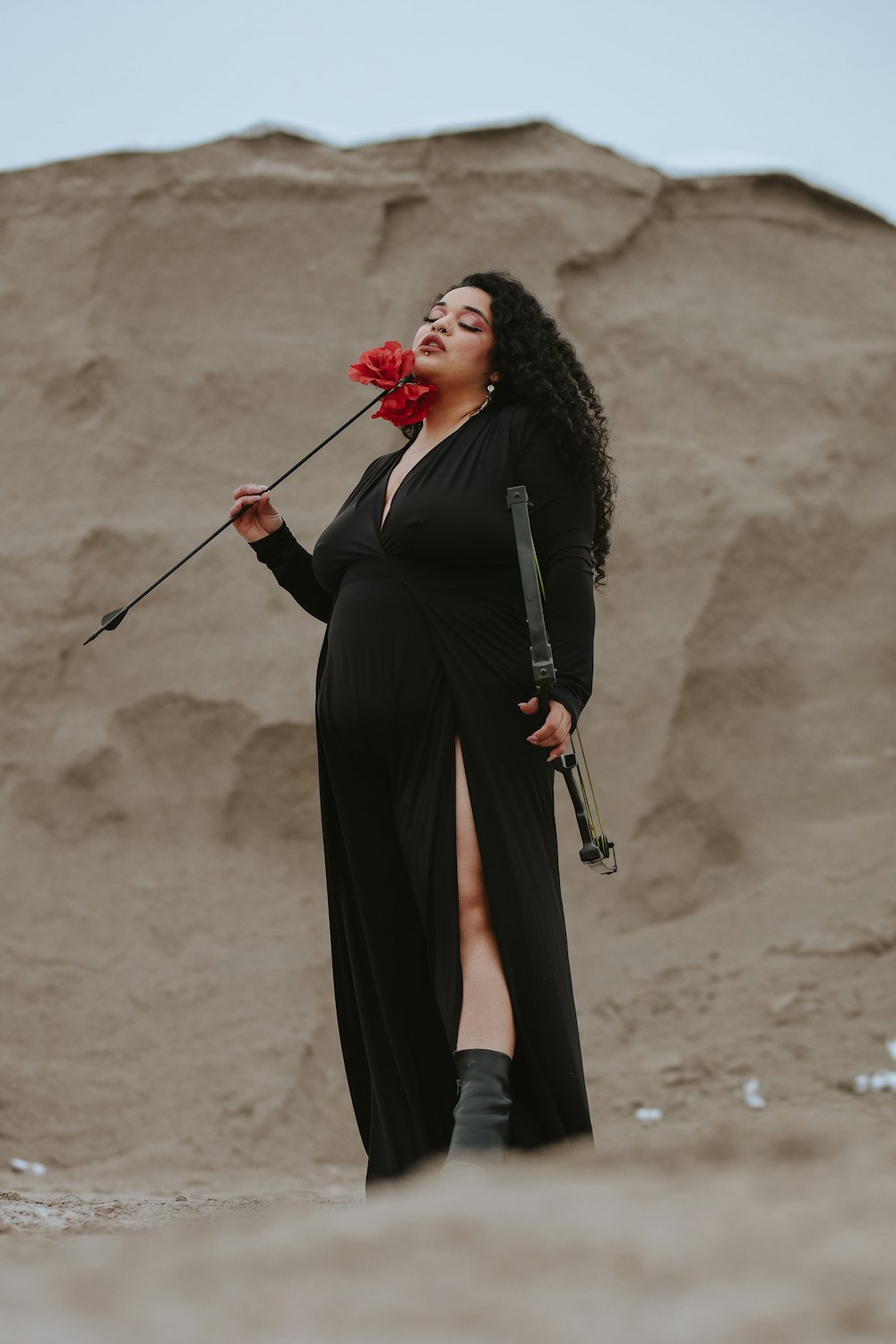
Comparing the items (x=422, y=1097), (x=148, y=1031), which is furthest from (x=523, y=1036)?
(x=148, y=1031)

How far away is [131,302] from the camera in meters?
6.76

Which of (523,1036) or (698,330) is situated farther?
(698,330)

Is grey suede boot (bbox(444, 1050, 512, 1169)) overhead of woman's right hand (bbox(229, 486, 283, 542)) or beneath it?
beneath

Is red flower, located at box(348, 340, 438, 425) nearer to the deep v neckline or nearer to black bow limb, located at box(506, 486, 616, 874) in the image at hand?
the deep v neckline

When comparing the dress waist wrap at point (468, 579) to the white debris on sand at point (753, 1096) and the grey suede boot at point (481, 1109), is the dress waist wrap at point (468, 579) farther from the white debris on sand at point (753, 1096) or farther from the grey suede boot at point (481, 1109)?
the white debris on sand at point (753, 1096)

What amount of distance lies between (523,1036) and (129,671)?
4082 millimetres

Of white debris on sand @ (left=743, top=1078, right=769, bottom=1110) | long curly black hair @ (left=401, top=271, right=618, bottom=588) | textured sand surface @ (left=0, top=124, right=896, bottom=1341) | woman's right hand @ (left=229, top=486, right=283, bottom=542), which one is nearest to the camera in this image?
long curly black hair @ (left=401, top=271, right=618, bottom=588)

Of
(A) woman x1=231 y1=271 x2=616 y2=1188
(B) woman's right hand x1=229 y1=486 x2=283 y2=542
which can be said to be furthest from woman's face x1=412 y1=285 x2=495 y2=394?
(B) woman's right hand x1=229 y1=486 x2=283 y2=542

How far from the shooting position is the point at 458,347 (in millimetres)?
2680

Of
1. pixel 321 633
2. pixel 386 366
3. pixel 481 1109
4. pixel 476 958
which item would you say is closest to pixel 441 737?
pixel 476 958

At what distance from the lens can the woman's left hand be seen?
237 centimetres

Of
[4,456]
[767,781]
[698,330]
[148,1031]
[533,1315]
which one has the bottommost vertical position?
[767,781]

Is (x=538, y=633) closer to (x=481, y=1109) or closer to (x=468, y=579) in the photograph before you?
(x=468, y=579)

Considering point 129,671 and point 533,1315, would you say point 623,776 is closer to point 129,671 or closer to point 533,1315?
point 129,671
